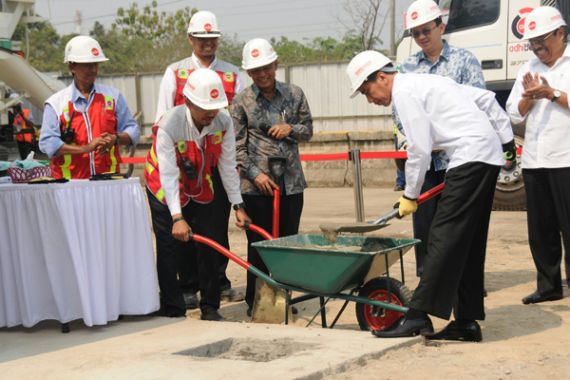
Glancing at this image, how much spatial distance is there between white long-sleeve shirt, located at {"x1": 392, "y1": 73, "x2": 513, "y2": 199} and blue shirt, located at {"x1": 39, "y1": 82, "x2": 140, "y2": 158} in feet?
8.02

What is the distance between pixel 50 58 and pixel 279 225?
4863cm

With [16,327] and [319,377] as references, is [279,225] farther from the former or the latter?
[319,377]

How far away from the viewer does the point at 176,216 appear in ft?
19.4

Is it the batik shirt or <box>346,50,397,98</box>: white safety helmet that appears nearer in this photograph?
<box>346,50,397,98</box>: white safety helmet

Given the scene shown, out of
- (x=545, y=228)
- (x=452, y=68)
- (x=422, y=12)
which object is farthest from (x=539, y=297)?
(x=422, y=12)

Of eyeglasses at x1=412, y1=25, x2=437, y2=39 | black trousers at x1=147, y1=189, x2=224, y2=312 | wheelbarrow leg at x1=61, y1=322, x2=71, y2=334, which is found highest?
eyeglasses at x1=412, y1=25, x2=437, y2=39

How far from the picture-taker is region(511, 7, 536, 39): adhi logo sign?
10.6 meters

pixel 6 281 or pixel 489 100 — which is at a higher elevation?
pixel 489 100

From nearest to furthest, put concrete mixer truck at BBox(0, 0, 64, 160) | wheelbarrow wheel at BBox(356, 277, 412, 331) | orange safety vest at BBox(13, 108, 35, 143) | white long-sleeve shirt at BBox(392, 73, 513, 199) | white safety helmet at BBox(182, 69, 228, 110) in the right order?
1. white long-sleeve shirt at BBox(392, 73, 513, 199)
2. wheelbarrow wheel at BBox(356, 277, 412, 331)
3. white safety helmet at BBox(182, 69, 228, 110)
4. concrete mixer truck at BBox(0, 0, 64, 160)
5. orange safety vest at BBox(13, 108, 35, 143)

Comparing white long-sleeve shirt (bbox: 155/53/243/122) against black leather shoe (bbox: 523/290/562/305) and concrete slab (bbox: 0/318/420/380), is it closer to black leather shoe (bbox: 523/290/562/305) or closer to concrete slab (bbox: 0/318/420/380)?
concrete slab (bbox: 0/318/420/380)

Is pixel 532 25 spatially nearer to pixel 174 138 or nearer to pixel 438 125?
pixel 438 125

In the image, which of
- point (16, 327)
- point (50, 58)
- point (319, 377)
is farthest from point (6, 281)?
point (50, 58)

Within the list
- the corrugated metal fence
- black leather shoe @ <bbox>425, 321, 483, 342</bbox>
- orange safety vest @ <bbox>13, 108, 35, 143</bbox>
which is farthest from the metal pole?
the corrugated metal fence

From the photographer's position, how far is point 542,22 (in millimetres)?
6426
